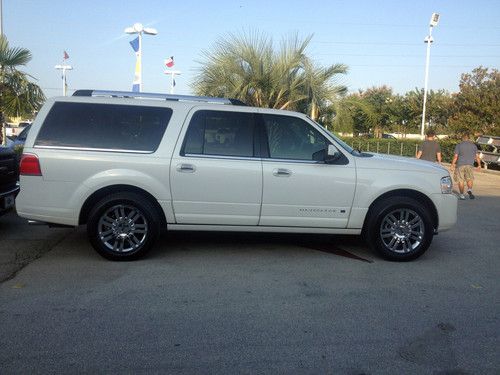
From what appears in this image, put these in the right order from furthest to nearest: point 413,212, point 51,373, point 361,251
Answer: point 361,251 < point 413,212 < point 51,373

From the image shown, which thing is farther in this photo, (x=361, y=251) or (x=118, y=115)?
(x=361, y=251)

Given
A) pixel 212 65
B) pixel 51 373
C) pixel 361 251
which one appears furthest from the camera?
pixel 212 65

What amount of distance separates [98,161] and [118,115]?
2.01 ft

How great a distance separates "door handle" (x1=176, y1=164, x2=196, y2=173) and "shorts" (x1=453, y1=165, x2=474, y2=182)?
872 cm

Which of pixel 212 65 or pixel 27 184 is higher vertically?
pixel 212 65

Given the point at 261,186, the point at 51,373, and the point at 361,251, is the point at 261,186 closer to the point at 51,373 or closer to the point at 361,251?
the point at 361,251

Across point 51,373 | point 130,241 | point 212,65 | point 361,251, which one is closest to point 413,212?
point 361,251

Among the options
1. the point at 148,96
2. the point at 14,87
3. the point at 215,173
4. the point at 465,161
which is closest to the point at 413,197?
the point at 215,173

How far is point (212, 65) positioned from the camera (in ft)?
52.2

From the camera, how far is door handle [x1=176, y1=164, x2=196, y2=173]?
230 inches

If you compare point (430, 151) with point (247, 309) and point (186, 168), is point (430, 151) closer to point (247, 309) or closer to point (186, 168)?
point (186, 168)

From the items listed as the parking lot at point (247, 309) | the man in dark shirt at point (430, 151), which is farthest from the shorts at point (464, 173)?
the parking lot at point (247, 309)

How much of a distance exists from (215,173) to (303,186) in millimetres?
1063

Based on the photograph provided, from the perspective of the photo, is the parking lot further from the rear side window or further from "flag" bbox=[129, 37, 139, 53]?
"flag" bbox=[129, 37, 139, 53]
